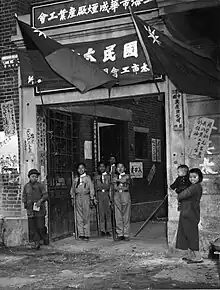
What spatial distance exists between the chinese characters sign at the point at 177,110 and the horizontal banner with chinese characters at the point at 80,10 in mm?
1720

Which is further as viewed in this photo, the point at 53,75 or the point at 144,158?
the point at 144,158

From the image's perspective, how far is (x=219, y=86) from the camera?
844cm

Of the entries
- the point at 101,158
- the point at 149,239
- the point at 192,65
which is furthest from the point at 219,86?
the point at 101,158

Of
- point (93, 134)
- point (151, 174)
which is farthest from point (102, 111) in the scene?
point (151, 174)

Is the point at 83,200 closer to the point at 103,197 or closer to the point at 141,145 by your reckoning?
the point at 103,197

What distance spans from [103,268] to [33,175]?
2.76 meters

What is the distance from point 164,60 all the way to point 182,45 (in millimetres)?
1119

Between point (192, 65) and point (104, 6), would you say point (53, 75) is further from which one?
point (192, 65)

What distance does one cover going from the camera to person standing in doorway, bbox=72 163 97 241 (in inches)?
430

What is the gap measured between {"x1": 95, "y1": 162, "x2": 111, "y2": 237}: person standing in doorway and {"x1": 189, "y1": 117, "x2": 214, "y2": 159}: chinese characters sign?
325 centimetres

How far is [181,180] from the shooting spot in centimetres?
864

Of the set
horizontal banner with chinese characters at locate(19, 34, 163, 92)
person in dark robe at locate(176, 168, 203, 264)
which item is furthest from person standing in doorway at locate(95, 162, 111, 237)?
person in dark robe at locate(176, 168, 203, 264)

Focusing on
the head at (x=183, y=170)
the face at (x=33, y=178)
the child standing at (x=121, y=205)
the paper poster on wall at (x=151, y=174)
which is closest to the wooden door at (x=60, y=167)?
the face at (x=33, y=178)

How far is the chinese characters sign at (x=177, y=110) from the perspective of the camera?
29.3 ft
